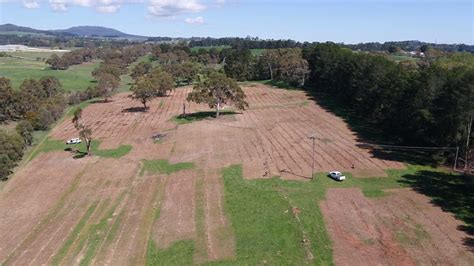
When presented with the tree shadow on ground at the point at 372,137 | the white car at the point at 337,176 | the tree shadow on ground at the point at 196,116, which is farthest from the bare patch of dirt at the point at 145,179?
the white car at the point at 337,176

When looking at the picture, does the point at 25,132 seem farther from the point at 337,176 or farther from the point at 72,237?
the point at 337,176

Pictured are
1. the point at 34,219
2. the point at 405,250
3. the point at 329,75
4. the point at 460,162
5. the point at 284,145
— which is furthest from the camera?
the point at 329,75

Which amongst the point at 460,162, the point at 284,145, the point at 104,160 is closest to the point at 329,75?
the point at 284,145

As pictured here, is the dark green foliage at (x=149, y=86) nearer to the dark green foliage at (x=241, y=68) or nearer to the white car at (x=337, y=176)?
the dark green foliage at (x=241, y=68)

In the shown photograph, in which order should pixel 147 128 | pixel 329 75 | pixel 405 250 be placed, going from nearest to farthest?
pixel 405 250 < pixel 147 128 < pixel 329 75

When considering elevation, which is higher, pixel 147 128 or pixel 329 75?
pixel 329 75

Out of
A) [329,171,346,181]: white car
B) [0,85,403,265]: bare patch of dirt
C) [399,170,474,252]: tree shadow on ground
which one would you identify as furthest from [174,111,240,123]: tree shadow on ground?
[399,170,474,252]: tree shadow on ground

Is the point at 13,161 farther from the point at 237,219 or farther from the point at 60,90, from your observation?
the point at 60,90

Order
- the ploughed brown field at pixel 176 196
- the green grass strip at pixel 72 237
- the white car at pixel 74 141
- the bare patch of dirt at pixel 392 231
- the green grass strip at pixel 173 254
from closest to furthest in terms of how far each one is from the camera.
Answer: the bare patch of dirt at pixel 392 231 < the green grass strip at pixel 173 254 < the green grass strip at pixel 72 237 < the ploughed brown field at pixel 176 196 < the white car at pixel 74 141
